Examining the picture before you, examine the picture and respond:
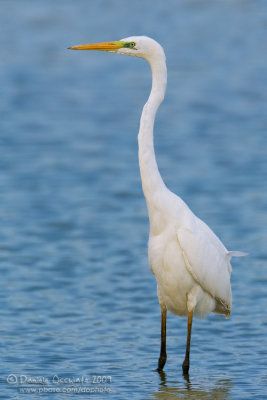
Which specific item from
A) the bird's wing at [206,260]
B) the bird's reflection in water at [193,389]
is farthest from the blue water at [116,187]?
the bird's wing at [206,260]

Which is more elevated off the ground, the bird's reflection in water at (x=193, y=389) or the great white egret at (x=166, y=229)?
the great white egret at (x=166, y=229)

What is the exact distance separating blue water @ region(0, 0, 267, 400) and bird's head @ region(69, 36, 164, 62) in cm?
262

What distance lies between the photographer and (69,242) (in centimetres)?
1326

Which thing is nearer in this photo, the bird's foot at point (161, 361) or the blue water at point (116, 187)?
the bird's foot at point (161, 361)

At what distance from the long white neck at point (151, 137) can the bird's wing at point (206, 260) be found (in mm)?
409

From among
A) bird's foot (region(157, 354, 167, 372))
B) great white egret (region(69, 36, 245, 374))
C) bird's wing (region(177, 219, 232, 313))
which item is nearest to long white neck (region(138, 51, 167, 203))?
great white egret (region(69, 36, 245, 374))

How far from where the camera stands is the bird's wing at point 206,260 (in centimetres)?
852

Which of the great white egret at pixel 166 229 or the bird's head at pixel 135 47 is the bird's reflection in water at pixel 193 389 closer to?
the great white egret at pixel 166 229

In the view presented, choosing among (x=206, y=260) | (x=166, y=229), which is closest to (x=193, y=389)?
(x=206, y=260)

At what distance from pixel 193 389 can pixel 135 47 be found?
276cm

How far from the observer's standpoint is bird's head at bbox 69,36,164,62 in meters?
8.49

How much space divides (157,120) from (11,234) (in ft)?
19.8

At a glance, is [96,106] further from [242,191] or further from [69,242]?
[69,242]

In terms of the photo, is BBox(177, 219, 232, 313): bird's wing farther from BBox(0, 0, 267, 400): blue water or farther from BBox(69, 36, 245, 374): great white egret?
BBox(0, 0, 267, 400): blue water
